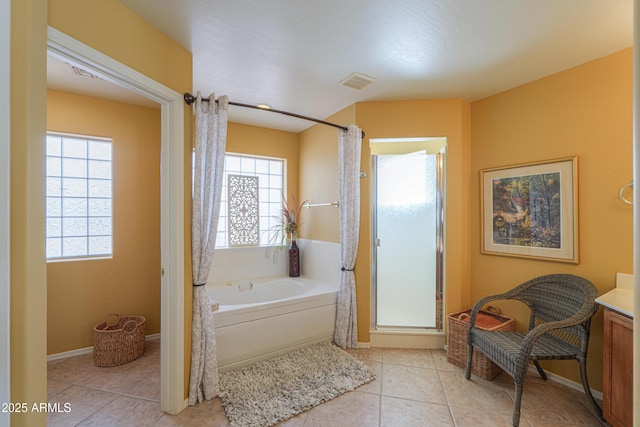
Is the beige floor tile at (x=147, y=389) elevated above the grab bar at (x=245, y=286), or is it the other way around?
the grab bar at (x=245, y=286)

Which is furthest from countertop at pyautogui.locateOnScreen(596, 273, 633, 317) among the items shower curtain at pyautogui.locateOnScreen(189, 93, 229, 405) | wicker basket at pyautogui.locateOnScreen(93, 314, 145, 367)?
wicker basket at pyautogui.locateOnScreen(93, 314, 145, 367)

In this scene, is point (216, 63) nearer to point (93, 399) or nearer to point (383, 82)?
point (383, 82)

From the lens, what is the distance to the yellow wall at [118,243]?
250 cm

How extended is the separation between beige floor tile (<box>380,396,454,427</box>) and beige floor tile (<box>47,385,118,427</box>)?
197cm

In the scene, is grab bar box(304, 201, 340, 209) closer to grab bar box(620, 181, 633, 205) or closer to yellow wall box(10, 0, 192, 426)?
grab bar box(620, 181, 633, 205)

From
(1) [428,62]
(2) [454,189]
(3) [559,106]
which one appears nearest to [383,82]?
(1) [428,62]

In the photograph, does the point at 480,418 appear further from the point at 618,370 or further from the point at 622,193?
the point at 622,193

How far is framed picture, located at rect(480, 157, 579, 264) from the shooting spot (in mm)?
2129

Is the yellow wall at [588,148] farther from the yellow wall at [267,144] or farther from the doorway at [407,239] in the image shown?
the yellow wall at [267,144]

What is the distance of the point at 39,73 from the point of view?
109cm

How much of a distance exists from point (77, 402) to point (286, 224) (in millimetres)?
2493

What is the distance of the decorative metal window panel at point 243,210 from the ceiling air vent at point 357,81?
1.70 m

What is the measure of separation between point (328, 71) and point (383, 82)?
1.71 ft

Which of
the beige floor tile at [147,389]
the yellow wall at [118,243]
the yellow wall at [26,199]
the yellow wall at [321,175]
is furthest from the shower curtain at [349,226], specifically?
the yellow wall at [26,199]
